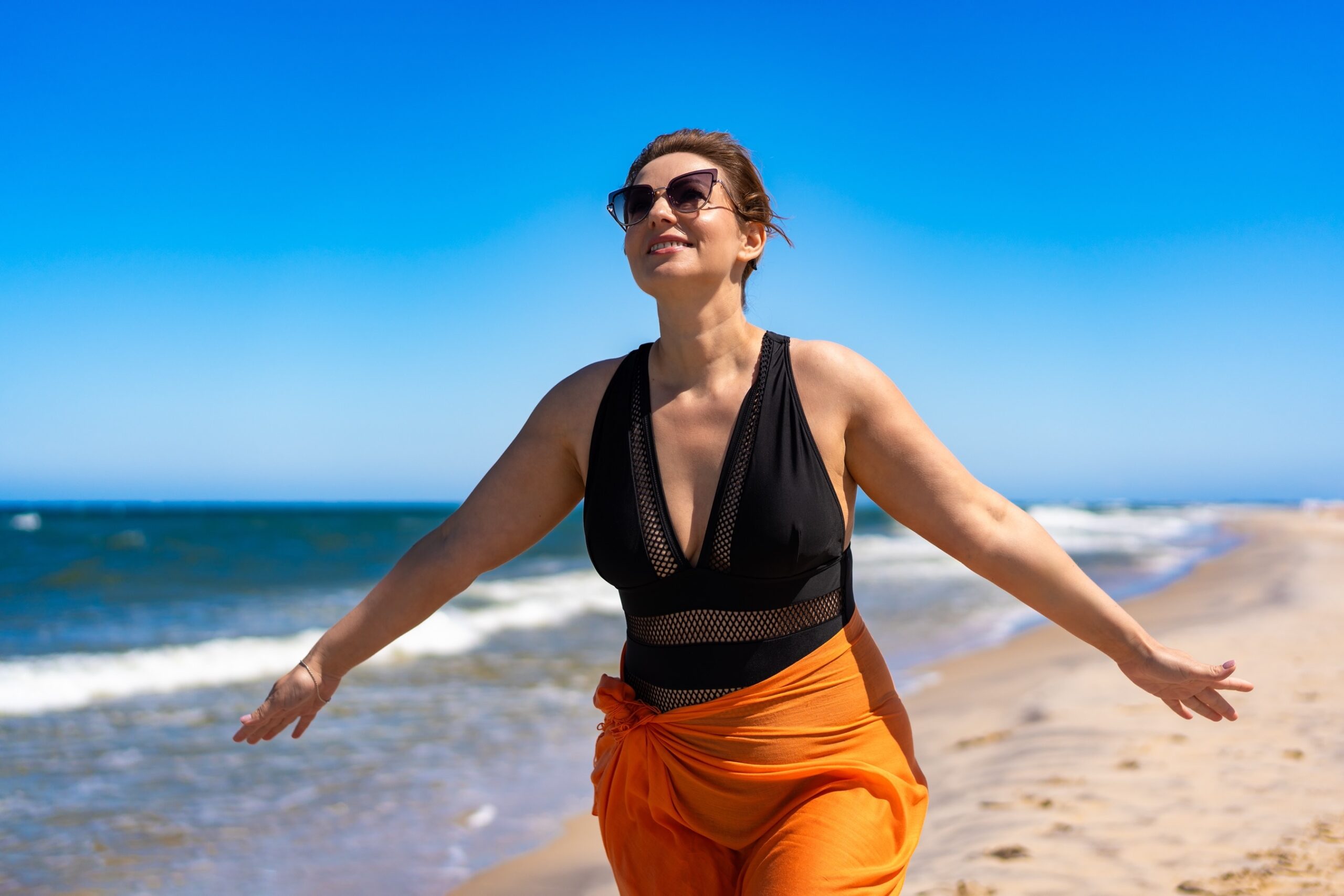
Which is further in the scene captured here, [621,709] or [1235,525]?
[1235,525]

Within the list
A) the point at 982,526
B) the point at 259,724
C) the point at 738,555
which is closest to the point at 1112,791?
the point at 982,526

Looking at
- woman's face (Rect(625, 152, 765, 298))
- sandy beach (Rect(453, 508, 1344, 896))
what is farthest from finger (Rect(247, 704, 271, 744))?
sandy beach (Rect(453, 508, 1344, 896))

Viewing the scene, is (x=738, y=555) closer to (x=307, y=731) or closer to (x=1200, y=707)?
(x=1200, y=707)

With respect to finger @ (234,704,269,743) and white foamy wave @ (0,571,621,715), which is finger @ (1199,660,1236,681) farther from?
white foamy wave @ (0,571,621,715)

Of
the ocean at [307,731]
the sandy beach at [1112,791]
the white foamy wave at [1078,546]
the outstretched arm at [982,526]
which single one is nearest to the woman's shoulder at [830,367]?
the outstretched arm at [982,526]

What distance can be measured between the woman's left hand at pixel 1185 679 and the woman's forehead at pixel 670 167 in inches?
51.3

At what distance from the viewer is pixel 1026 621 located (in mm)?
13062

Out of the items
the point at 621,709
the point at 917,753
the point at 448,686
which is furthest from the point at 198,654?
the point at 621,709

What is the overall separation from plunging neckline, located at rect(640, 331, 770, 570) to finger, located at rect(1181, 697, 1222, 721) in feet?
3.39

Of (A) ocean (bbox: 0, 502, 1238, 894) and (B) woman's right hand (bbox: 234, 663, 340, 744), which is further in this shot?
(A) ocean (bbox: 0, 502, 1238, 894)

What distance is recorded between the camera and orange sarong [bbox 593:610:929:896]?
70.1 inches

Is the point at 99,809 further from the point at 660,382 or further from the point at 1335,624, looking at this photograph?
the point at 1335,624

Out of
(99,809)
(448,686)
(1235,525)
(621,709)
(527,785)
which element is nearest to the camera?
(621,709)

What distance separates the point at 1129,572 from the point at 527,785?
1778 cm
